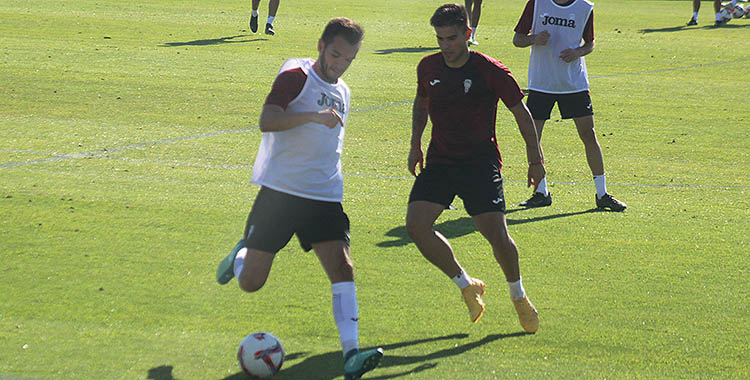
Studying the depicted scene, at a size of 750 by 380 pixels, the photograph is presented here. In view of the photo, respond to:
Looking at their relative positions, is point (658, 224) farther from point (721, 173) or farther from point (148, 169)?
point (148, 169)

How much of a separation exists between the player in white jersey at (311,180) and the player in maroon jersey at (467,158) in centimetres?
84

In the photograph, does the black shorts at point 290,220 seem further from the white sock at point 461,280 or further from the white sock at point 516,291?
the white sock at point 516,291

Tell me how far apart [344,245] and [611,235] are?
12.3 feet

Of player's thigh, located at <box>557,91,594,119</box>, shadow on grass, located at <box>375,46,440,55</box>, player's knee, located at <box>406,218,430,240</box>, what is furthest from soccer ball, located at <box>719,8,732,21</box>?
player's knee, located at <box>406,218,430,240</box>

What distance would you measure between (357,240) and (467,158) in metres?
2.08

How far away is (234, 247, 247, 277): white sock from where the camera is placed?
565 cm

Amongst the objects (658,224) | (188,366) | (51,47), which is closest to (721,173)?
(658,224)

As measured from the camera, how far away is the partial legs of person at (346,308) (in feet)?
16.3

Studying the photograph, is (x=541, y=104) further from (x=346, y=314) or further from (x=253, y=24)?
(x=253, y=24)

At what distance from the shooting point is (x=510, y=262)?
5949mm

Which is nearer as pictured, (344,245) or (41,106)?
(344,245)

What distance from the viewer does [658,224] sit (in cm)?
871

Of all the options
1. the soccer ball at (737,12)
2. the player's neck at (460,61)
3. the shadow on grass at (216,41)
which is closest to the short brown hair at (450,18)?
the player's neck at (460,61)

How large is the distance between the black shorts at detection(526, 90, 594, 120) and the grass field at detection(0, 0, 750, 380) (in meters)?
0.91
